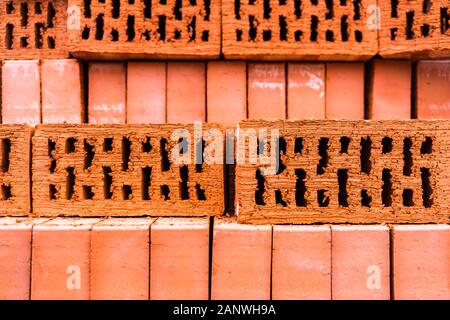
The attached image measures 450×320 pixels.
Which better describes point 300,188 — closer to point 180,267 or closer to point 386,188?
point 386,188

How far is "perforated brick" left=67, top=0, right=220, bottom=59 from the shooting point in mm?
2463

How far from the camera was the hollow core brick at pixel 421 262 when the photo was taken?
198cm

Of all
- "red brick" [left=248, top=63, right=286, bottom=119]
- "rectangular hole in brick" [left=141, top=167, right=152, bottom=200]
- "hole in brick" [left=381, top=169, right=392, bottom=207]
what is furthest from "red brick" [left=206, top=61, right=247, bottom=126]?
"hole in brick" [left=381, top=169, right=392, bottom=207]

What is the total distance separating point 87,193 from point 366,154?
1.64m

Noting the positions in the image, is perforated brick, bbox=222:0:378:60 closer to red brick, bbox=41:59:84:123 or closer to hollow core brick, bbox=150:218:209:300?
red brick, bbox=41:59:84:123

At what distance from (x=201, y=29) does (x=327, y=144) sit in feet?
→ 3.80

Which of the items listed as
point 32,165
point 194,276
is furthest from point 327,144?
point 32,165

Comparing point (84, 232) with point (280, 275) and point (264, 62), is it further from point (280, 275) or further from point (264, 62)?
point (264, 62)

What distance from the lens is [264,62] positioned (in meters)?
2.64

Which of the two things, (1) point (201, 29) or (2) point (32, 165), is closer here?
(2) point (32, 165)

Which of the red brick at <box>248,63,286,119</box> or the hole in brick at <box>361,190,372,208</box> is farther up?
the red brick at <box>248,63,286,119</box>

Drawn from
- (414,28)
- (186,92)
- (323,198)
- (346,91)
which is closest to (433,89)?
(414,28)

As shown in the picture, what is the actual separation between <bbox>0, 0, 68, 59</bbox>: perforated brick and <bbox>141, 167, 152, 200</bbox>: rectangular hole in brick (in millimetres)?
1169

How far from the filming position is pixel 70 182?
218cm
